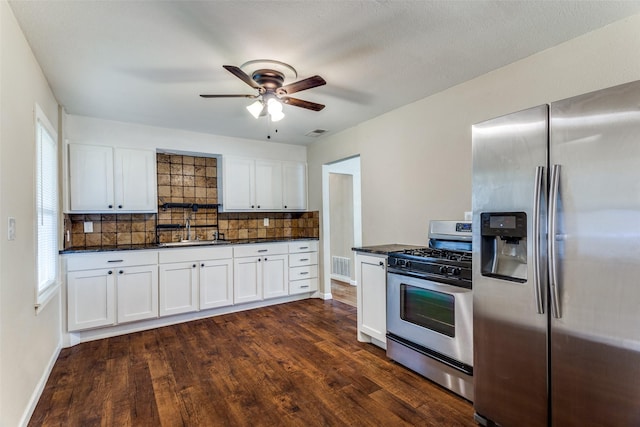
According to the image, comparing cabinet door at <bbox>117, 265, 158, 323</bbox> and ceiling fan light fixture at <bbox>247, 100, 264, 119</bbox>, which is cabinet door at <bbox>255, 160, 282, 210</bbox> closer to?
cabinet door at <bbox>117, 265, 158, 323</bbox>

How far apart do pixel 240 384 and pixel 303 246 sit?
8.09ft

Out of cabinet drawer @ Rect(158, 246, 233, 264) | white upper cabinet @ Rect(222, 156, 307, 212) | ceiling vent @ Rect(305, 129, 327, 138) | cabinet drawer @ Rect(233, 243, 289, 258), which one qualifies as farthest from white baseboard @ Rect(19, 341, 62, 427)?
ceiling vent @ Rect(305, 129, 327, 138)

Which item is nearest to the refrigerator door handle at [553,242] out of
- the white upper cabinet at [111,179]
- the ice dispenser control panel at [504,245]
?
the ice dispenser control panel at [504,245]

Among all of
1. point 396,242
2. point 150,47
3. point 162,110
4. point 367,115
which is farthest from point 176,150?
point 396,242

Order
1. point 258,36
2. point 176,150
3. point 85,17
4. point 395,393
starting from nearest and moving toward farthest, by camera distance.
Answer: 1. point 85,17
2. point 258,36
3. point 395,393
4. point 176,150

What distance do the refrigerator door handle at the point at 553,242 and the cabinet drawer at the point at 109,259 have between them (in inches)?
142

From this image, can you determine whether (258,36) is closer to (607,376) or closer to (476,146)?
(476,146)

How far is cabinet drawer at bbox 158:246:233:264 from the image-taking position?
358cm

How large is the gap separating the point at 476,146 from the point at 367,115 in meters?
1.87

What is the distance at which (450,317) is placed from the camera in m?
2.18

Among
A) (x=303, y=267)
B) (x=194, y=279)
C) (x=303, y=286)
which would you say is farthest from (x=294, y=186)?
(x=194, y=279)

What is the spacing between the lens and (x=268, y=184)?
4664 millimetres

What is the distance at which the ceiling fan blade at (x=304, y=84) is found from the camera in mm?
2113

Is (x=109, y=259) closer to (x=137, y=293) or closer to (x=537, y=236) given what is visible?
(x=137, y=293)
